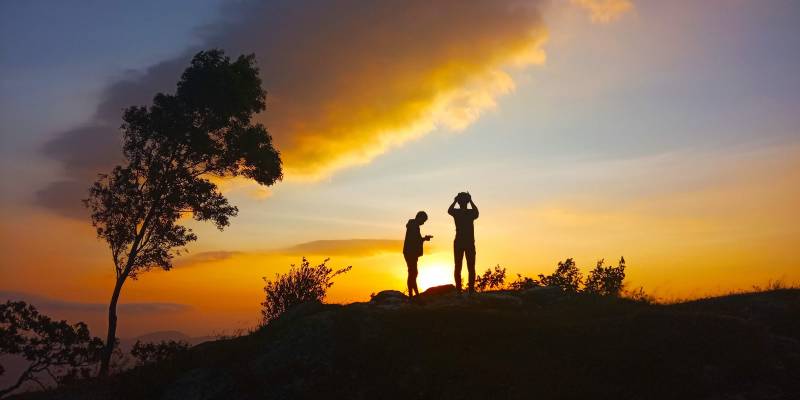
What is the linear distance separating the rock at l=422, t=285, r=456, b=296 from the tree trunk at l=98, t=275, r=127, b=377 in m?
14.5

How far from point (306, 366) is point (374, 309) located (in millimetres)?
3760

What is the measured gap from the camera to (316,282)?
91.6 feet

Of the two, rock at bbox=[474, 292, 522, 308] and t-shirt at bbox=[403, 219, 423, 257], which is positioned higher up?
t-shirt at bbox=[403, 219, 423, 257]

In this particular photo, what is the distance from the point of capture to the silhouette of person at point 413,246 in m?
21.0

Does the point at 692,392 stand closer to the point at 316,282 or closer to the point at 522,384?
the point at 522,384

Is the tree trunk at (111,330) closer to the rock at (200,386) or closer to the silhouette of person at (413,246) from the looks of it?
the rock at (200,386)

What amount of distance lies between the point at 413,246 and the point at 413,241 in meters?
0.19

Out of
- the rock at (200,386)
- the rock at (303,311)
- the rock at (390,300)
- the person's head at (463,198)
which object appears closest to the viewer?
the rock at (200,386)

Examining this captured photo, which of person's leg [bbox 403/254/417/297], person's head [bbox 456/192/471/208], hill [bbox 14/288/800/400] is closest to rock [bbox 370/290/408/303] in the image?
person's leg [bbox 403/254/417/297]

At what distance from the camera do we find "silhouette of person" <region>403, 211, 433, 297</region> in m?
21.0

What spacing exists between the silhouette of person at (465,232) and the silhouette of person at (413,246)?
49.5 inches

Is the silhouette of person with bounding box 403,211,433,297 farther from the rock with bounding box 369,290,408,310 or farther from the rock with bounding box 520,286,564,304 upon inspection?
the rock with bounding box 520,286,564,304

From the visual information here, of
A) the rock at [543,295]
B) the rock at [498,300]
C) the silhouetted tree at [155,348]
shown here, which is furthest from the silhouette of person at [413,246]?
the silhouetted tree at [155,348]

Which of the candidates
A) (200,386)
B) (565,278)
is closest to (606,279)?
(565,278)
